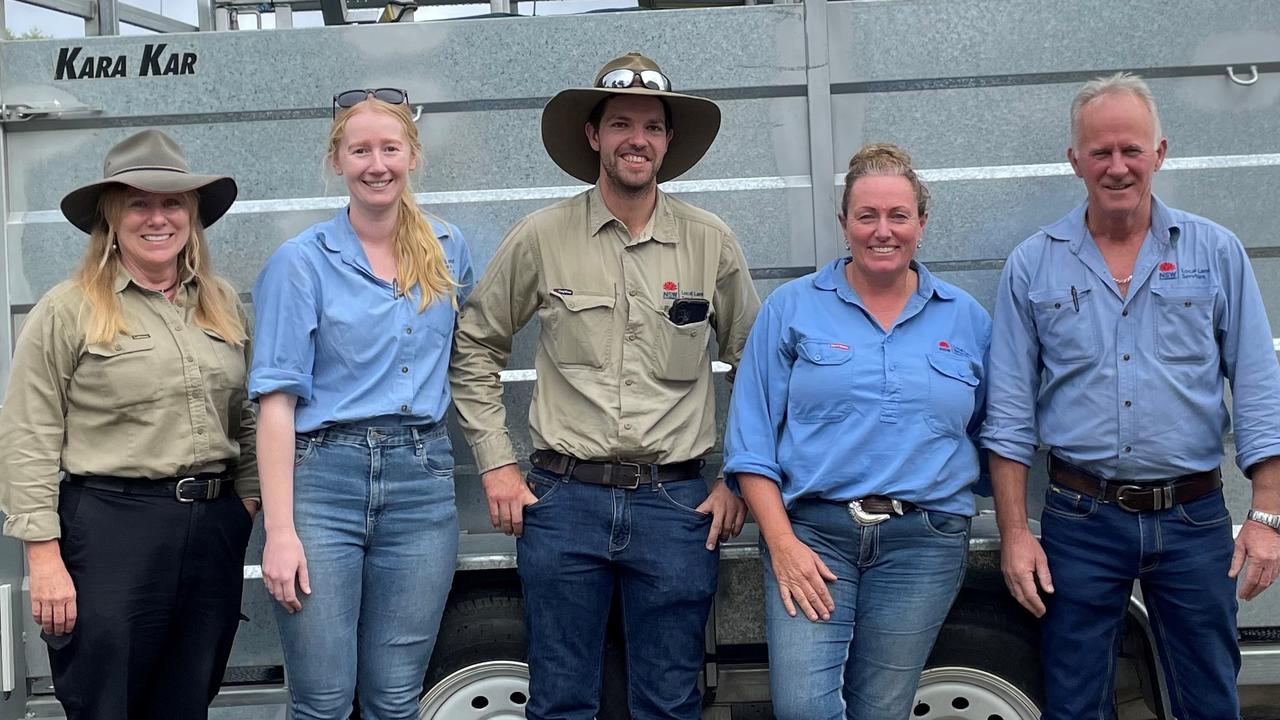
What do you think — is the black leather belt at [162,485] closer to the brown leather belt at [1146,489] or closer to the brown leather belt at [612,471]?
the brown leather belt at [612,471]

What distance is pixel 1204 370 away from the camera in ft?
9.30

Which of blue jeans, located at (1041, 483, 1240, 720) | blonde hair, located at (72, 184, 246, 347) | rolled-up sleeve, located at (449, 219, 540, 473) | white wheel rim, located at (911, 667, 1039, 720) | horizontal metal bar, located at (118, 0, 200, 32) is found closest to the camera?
blonde hair, located at (72, 184, 246, 347)

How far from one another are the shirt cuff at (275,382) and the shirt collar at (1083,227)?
1.98 m

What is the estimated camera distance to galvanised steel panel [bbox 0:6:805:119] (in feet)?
10.9

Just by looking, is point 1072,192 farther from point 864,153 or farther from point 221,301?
point 221,301

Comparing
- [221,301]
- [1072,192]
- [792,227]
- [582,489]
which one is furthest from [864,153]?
[221,301]

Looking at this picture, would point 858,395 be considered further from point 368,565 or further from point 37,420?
point 37,420

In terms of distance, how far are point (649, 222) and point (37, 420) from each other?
1.60m

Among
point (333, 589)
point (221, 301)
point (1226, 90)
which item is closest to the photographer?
point (333, 589)

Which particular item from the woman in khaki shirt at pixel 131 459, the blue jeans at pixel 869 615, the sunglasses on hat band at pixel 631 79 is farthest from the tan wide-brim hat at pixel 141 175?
the blue jeans at pixel 869 615

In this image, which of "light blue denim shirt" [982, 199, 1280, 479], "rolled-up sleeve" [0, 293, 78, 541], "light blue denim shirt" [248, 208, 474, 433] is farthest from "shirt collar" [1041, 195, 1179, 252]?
"rolled-up sleeve" [0, 293, 78, 541]

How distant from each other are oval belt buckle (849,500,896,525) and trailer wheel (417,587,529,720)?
1.06m

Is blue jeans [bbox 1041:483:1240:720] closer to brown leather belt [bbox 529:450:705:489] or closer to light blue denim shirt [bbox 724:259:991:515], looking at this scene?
light blue denim shirt [bbox 724:259:991:515]

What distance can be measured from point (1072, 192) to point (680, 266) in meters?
1.27
